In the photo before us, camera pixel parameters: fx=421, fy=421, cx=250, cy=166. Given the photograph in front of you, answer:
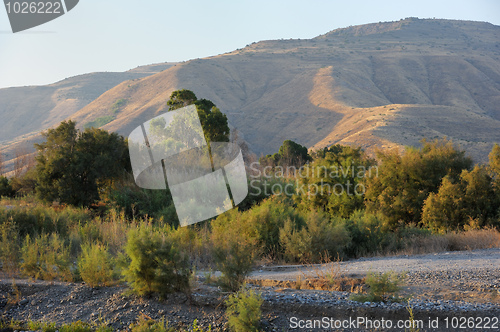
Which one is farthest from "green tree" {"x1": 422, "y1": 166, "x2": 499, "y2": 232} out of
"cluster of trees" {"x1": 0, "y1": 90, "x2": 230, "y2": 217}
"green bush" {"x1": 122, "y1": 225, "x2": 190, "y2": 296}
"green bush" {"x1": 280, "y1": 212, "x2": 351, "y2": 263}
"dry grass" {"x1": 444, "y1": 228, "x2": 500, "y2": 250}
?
"green bush" {"x1": 122, "y1": 225, "x2": 190, "y2": 296}

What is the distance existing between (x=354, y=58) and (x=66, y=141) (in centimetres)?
10635

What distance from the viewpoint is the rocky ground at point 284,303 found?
577cm

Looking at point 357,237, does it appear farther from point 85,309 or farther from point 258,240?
point 85,309

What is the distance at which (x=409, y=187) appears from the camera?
A: 53.1 feet

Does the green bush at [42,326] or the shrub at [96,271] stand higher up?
the shrub at [96,271]

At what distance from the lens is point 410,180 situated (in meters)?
16.3

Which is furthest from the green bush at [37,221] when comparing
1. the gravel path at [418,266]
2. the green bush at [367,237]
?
the green bush at [367,237]

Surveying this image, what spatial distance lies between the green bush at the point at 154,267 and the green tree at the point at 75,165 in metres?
11.3

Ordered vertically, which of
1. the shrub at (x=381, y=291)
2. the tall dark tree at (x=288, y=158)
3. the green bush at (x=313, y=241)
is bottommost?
the tall dark tree at (x=288, y=158)

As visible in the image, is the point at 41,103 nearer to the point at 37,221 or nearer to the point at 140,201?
the point at 140,201

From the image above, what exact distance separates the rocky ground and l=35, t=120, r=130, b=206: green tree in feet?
31.1

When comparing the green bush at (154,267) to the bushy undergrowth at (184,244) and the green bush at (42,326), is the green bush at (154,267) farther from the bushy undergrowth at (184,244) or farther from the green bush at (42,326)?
the green bush at (42,326)

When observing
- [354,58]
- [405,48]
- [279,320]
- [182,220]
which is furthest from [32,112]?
[279,320]

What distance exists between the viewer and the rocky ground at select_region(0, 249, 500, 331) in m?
5.77
